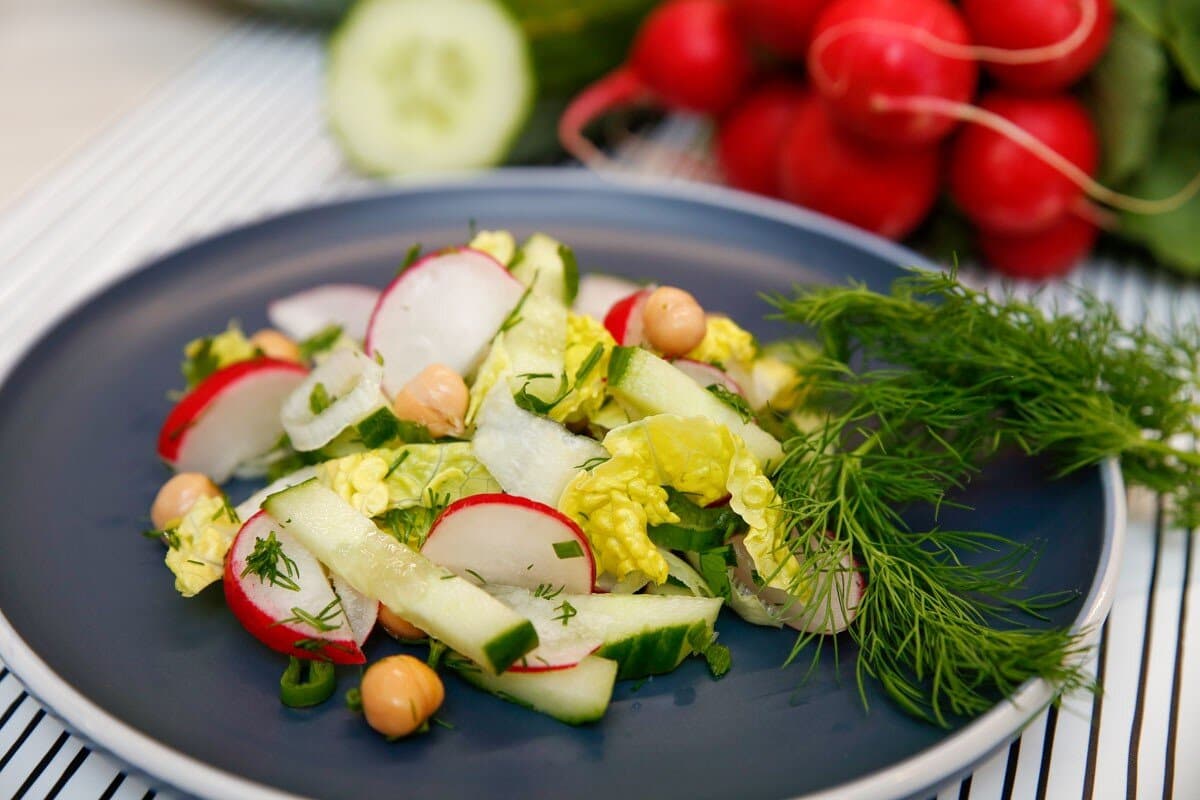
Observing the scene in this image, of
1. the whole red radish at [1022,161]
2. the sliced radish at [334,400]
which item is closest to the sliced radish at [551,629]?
the sliced radish at [334,400]

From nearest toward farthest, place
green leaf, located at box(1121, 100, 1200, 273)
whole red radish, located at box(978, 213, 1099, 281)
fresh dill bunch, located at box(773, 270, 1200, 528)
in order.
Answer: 1. fresh dill bunch, located at box(773, 270, 1200, 528)
2. green leaf, located at box(1121, 100, 1200, 273)
3. whole red radish, located at box(978, 213, 1099, 281)

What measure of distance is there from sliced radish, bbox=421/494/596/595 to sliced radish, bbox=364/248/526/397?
13.2 inches

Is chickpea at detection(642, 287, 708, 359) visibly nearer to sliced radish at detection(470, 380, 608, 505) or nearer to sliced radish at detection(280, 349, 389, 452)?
sliced radish at detection(470, 380, 608, 505)

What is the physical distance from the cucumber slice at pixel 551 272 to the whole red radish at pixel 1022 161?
0.91 m

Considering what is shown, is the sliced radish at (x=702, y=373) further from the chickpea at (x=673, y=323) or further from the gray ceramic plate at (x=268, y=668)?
the gray ceramic plate at (x=268, y=668)

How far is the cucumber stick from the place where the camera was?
129cm

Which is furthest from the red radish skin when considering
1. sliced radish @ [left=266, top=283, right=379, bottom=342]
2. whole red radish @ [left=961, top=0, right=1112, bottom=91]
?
whole red radish @ [left=961, top=0, right=1112, bottom=91]

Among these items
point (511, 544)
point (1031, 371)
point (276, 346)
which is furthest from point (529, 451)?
point (1031, 371)

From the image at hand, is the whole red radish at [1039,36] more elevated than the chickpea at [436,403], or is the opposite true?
the whole red radish at [1039,36]

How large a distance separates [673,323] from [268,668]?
73cm

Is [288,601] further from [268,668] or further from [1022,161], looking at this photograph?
[1022,161]

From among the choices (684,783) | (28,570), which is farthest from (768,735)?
(28,570)

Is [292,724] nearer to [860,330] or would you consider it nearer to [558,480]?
[558,480]

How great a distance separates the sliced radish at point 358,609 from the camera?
1.41 m
